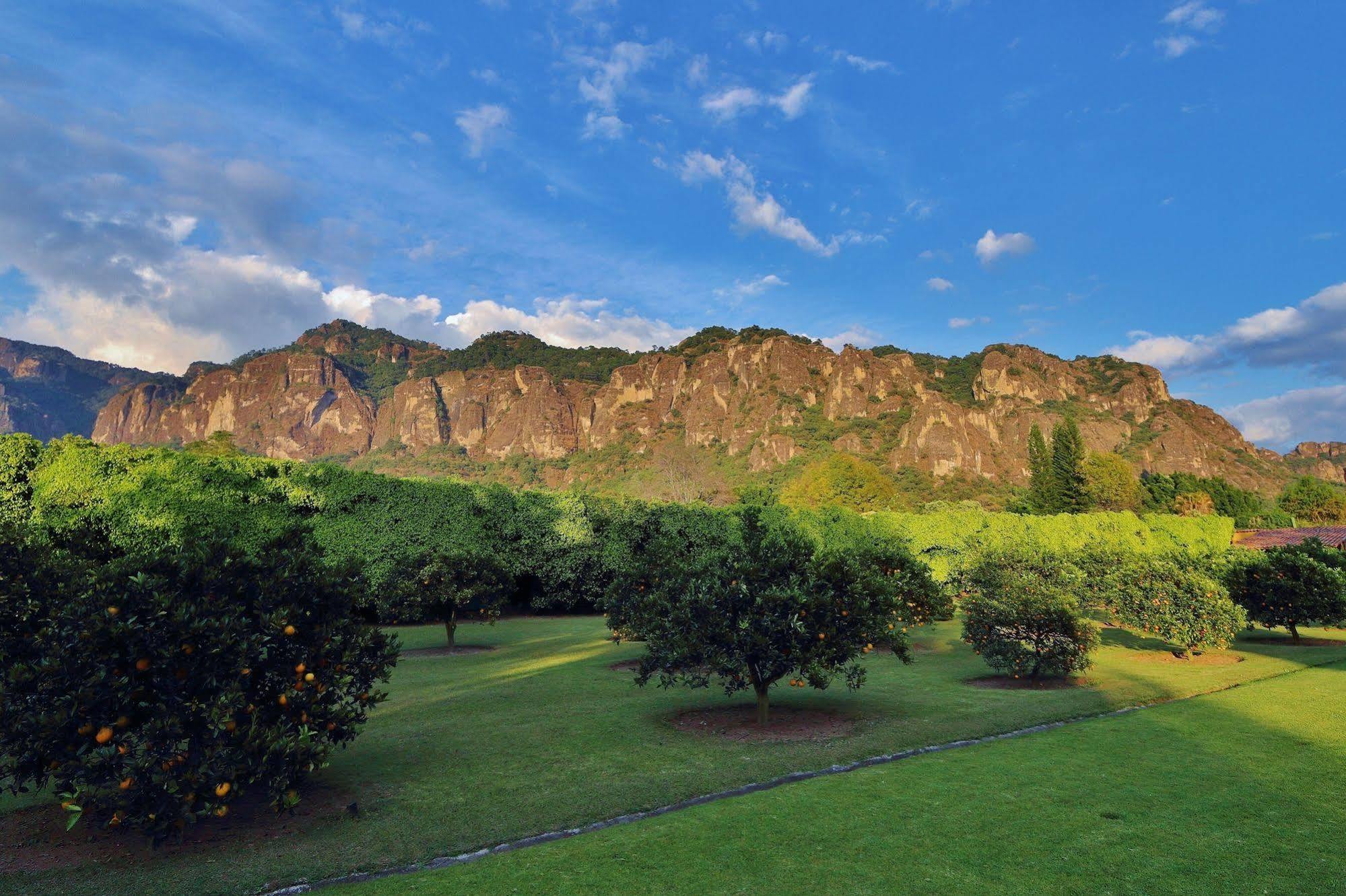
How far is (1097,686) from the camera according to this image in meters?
12.7

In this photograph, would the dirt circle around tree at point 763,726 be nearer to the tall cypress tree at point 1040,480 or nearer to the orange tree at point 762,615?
the orange tree at point 762,615

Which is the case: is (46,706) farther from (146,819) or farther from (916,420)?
(916,420)

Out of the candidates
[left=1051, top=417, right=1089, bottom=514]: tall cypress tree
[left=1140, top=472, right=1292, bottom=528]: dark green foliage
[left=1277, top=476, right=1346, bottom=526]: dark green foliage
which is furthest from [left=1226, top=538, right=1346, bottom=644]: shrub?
[left=1140, top=472, right=1292, bottom=528]: dark green foliage

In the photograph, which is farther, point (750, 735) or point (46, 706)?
point (750, 735)

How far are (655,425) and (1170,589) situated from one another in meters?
154

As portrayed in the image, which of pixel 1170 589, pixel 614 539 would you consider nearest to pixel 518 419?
pixel 614 539

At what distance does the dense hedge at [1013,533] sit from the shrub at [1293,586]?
12541 millimetres

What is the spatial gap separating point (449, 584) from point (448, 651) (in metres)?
1.90

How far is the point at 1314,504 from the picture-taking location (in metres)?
64.9

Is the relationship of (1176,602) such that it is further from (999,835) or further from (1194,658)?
(999,835)

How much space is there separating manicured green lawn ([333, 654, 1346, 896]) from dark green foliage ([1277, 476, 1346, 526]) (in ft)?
248

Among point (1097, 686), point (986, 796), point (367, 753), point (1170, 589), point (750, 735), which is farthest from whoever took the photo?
point (1170, 589)

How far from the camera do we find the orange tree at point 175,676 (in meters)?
5.17

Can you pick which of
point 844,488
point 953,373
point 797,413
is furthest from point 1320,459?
point 844,488
